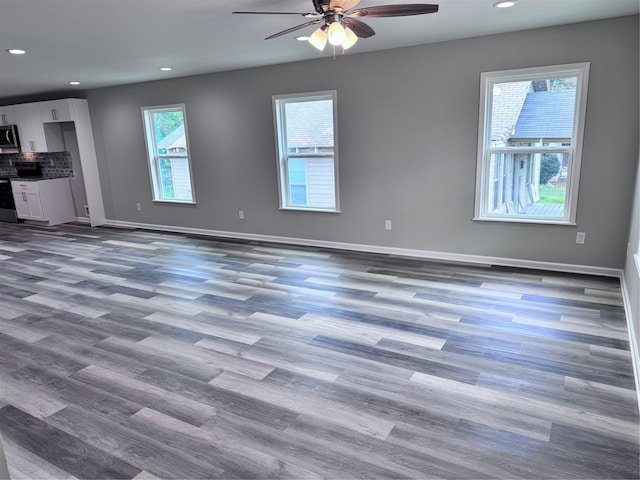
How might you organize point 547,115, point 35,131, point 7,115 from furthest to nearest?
1. point 7,115
2. point 35,131
3. point 547,115

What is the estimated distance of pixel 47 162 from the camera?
838 centimetres

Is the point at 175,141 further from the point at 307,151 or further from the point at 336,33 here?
the point at 336,33

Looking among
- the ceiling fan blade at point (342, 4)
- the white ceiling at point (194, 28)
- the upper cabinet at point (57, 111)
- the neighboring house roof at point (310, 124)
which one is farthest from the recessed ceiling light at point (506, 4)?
the upper cabinet at point (57, 111)

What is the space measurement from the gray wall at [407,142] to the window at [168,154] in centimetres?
16

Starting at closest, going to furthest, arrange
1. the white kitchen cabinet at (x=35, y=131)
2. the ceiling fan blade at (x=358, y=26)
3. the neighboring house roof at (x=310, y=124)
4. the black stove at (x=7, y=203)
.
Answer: the ceiling fan blade at (x=358, y=26)
the neighboring house roof at (x=310, y=124)
the white kitchen cabinet at (x=35, y=131)
the black stove at (x=7, y=203)

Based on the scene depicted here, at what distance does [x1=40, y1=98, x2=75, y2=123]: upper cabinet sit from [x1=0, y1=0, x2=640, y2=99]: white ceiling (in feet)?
6.12

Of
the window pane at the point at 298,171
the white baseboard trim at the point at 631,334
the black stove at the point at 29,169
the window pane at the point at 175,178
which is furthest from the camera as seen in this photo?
the black stove at the point at 29,169

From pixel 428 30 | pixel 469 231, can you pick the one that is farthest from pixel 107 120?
pixel 469 231

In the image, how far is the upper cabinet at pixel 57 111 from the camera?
724 cm

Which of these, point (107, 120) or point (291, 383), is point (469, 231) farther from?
point (107, 120)

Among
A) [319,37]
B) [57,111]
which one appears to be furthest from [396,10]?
[57,111]

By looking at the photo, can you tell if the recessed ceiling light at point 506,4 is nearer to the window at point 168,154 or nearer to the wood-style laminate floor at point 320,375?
the wood-style laminate floor at point 320,375

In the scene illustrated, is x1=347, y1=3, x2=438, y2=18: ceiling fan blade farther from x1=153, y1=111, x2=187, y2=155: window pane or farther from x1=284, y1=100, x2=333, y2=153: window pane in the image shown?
x1=153, y1=111, x2=187, y2=155: window pane

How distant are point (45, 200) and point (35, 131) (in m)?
1.25
